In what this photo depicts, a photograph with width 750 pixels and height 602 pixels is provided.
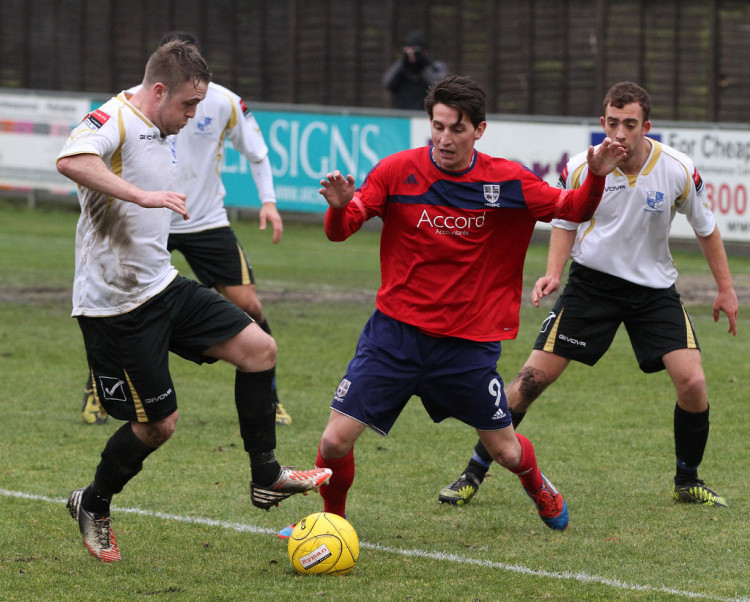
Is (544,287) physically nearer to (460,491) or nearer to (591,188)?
(591,188)

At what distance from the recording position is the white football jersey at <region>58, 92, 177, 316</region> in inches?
207

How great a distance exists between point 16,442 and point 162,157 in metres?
2.92

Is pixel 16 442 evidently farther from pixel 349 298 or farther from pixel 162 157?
pixel 349 298

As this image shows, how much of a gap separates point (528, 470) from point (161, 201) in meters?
2.13

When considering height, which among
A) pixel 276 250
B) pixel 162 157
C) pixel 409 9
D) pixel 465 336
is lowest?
pixel 276 250

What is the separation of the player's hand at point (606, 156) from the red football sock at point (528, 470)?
1319 millimetres

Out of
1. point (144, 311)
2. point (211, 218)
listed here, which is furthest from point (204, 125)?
point (144, 311)

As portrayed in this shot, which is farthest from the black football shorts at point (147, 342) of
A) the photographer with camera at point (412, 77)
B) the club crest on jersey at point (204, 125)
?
the photographer with camera at point (412, 77)

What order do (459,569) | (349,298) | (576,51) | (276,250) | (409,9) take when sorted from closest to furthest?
1. (459,569)
2. (349,298)
3. (276,250)
4. (576,51)
5. (409,9)

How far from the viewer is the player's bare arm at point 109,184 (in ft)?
16.1

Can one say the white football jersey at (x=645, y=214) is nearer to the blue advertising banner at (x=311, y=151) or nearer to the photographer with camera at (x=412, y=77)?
the blue advertising banner at (x=311, y=151)

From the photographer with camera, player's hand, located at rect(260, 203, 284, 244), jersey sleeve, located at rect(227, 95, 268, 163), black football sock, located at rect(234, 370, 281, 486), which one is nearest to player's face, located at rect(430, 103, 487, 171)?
black football sock, located at rect(234, 370, 281, 486)

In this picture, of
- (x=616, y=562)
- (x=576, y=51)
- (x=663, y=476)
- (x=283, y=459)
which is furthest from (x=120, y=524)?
(x=576, y=51)

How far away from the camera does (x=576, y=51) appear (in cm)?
2070
